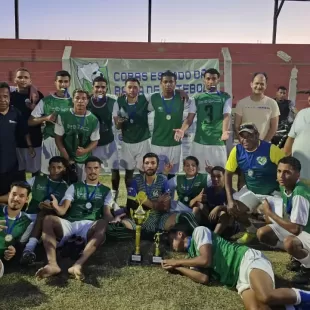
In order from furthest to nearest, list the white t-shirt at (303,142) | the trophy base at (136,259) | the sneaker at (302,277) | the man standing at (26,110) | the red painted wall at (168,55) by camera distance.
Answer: the red painted wall at (168,55) → the man standing at (26,110) → the white t-shirt at (303,142) → the trophy base at (136,259) → the sneaker at (302,277)

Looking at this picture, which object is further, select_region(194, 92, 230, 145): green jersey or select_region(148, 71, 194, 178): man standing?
select_region(194, 92, 230, 145): green jersey

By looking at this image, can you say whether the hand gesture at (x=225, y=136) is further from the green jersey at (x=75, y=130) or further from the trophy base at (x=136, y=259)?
the trophy base at (x=136, y=259)

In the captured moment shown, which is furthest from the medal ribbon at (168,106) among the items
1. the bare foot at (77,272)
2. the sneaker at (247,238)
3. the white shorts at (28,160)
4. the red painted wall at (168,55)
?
the red painted wall at (168,55)

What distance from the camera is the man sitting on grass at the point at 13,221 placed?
13.2 ft

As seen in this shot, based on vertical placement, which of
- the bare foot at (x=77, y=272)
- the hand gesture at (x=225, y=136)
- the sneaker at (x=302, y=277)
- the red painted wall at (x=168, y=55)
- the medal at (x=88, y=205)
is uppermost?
the red painted wall at (x=168, y=55)

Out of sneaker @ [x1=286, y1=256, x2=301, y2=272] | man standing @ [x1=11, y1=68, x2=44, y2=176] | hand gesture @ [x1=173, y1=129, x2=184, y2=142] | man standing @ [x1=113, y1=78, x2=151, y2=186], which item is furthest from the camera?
man standing @ [x1=113, y1=78, x2=151, y2=186]

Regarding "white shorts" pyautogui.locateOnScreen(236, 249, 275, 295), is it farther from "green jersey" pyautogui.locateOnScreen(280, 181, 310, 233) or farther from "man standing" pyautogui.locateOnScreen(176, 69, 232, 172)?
"man standing" pyautogui.locateOnScreen(176, 69, 232, 172)

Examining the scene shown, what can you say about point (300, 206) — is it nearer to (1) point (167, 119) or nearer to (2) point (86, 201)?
(2) point (86, 201)

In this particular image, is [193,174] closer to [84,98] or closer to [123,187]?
[84,98]

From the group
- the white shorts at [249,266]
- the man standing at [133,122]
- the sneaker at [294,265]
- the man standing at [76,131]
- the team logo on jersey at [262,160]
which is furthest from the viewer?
the man standing at [133,122]

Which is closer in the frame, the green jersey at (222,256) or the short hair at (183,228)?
the green jersey at (222,256)

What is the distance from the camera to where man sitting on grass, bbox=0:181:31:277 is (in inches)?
159

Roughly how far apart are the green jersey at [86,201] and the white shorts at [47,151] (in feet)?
3.46

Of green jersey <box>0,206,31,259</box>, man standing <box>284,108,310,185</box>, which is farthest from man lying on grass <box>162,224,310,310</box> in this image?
man standing <box>284,108,310,185</box>
